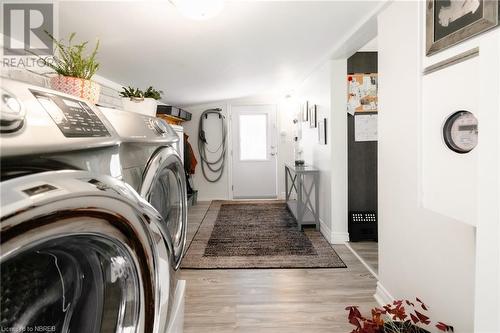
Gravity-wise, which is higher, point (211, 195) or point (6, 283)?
point (6, 283)

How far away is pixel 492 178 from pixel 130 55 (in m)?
2.44

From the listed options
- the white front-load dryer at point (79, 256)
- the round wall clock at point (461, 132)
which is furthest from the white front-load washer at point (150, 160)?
the round wall clock at point (461, 132)

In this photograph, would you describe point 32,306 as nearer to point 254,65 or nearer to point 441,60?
point 441,60

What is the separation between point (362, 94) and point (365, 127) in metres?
0.38

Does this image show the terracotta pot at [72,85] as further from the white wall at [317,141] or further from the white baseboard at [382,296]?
the white wall at [317,141]

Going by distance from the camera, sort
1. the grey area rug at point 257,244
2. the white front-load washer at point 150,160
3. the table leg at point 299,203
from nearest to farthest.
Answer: the white front-load washer at point 150,160 → the grey area rug at point 257,244 → the table leg at point 299,203

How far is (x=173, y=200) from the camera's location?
1214mm

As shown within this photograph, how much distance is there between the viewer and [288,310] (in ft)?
6.21

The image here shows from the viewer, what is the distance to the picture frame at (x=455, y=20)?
100 cm

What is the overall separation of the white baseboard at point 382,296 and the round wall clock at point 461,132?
4.00 ft

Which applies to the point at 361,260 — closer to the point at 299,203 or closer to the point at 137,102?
the point at 299,203

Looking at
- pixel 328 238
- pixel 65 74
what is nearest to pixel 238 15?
pixel 65 74

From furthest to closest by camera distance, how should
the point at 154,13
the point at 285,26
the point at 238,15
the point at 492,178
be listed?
Result: the point at 285,26
the point at 238,15
the point at 154,13
the point at 492,178

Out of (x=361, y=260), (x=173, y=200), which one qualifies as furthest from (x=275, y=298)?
(x=173, y=200)
